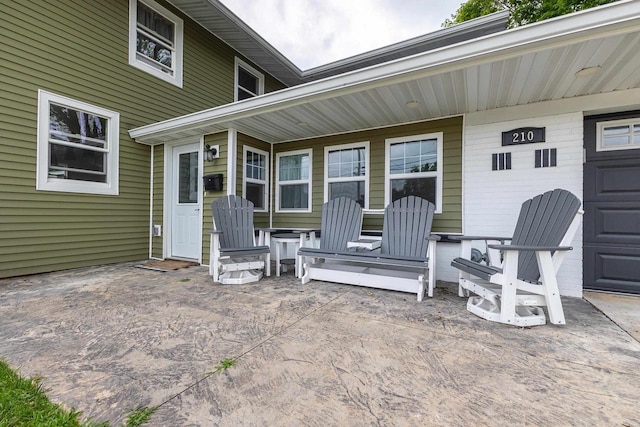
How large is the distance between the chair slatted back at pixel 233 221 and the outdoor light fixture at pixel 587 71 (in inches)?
156

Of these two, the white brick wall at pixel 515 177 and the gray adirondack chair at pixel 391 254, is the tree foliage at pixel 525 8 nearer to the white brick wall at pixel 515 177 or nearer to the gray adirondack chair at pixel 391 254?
the white brick wall at pixel 515 177

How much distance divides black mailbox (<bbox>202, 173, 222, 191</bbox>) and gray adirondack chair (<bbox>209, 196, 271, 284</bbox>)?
23.4 inches

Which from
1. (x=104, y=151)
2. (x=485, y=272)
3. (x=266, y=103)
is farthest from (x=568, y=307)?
(x=104, y=151)

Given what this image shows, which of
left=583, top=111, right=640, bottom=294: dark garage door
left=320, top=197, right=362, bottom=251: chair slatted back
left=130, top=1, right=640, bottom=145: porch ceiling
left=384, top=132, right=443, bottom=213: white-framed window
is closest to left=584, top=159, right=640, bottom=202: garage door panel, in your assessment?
left=583, top=111, right=640, bottom=294: dark garage door

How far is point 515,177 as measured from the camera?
3.49 meters

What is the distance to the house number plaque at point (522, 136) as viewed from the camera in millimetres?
3359

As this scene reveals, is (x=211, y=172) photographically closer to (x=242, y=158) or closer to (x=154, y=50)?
(x=242, y=158)

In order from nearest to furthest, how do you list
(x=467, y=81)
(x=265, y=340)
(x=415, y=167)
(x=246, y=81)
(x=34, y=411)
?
(x=34, y=411)
(x=265, y=340)
(x=467, y=81)
(x=415, y=167)
(x=246, y=81)

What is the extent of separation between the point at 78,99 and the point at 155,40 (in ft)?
6.41

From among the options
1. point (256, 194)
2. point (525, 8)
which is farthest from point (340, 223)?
point (525, 8)

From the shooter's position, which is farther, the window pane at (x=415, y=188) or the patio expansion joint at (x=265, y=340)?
the window pane at (x=415, y=188)

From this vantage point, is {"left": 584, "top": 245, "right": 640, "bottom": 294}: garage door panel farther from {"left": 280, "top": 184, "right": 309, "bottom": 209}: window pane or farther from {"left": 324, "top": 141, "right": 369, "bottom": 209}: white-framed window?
{"left": 280, "top": 184, "right": 309, "bottom": 209}: window pane

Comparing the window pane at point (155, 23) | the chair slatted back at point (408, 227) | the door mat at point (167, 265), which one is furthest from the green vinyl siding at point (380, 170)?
the window pane at point (155, 23)

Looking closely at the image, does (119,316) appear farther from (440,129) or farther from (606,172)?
(606,172)
